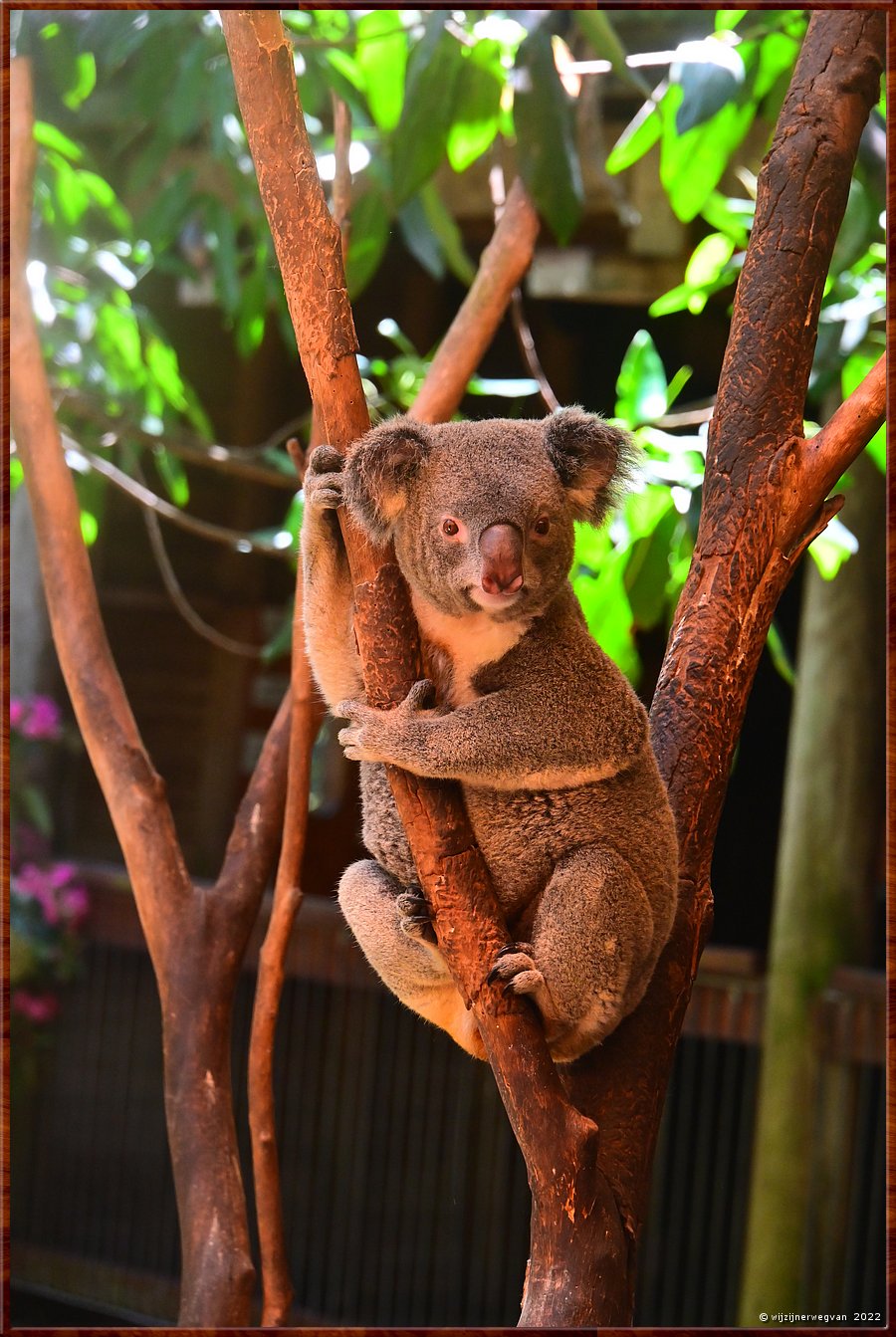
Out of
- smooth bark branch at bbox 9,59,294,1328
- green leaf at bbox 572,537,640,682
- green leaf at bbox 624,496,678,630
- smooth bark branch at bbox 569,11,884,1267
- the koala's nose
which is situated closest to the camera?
the koala's nose

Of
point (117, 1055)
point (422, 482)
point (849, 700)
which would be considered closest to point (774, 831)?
point (849, 700)

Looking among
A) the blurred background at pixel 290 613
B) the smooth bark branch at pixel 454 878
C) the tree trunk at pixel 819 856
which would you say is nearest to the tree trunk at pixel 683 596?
the smooth bark branch at pixel 454 878

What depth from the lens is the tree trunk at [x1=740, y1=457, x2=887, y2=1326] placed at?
9.18 ft

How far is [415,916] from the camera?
1.50m

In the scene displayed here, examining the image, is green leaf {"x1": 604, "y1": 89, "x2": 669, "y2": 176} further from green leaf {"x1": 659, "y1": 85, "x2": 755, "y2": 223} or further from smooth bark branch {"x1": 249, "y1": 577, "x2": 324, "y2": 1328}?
smooth bark branch {"x1": 249, "y1": 577, "x2": 324, "y2": 1328}

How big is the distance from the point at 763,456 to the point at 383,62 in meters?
1.01

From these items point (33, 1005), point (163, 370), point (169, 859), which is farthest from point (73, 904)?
point (169, 859)

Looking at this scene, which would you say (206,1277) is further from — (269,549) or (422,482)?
(269,549)

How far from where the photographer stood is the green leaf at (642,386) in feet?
7.84

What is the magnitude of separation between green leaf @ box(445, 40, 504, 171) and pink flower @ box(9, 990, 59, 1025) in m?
2.55

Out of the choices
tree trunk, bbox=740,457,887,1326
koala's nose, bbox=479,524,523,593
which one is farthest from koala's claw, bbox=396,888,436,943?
tree trunk, bbox=740,457,887,1326

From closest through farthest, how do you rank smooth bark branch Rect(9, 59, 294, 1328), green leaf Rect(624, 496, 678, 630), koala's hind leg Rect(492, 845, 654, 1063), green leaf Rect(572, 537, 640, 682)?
koala's hind leg Rect(492, 845, 654, 1063), smooth bark branch Rect(9, 59, 294, 1328), green leaf Rect(624, 496, 678, 630), green leaf Rect(572, 537, 640, 682)

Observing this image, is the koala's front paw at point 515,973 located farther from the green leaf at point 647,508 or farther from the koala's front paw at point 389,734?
the green leaf at point 647,508

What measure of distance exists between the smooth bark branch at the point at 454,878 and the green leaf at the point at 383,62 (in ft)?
2.64
